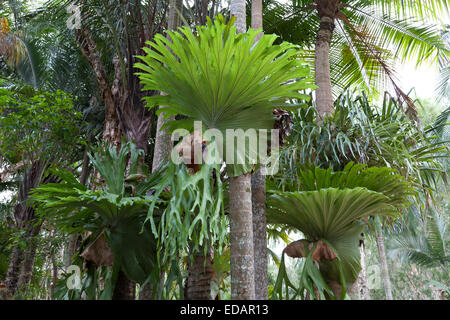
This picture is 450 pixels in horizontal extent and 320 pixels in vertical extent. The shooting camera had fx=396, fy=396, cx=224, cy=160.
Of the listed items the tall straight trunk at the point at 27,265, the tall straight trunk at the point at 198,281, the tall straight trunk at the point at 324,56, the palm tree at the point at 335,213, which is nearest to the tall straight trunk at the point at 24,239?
the tall straight trunk at the point at 27,265

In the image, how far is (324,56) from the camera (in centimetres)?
608

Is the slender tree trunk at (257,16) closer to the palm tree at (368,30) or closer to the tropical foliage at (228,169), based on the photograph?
the tropical foliage at (228,169)

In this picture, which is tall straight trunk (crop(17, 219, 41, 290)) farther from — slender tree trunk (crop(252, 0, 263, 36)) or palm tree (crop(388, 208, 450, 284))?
palm tree (crop(388, 208, 450, 284))

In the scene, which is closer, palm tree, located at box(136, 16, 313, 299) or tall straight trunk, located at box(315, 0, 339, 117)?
palm tree, located at box(136, 16, 313, 299)

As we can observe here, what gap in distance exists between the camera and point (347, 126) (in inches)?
179

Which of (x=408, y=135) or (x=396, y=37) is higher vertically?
(x=396, y=37)

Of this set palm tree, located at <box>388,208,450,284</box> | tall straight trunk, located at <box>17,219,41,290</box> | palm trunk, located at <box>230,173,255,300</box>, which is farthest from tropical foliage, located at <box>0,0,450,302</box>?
palm tree, located at <box>388,208,450,284</box>

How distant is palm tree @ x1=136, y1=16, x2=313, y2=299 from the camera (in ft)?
10.6

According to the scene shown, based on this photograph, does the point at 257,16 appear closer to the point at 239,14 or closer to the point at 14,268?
the point at 239,14

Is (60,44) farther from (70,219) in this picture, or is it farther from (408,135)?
(408,135)

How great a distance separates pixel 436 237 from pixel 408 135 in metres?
11.1

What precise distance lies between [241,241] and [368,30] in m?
5.59

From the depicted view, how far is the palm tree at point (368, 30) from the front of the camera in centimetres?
638
